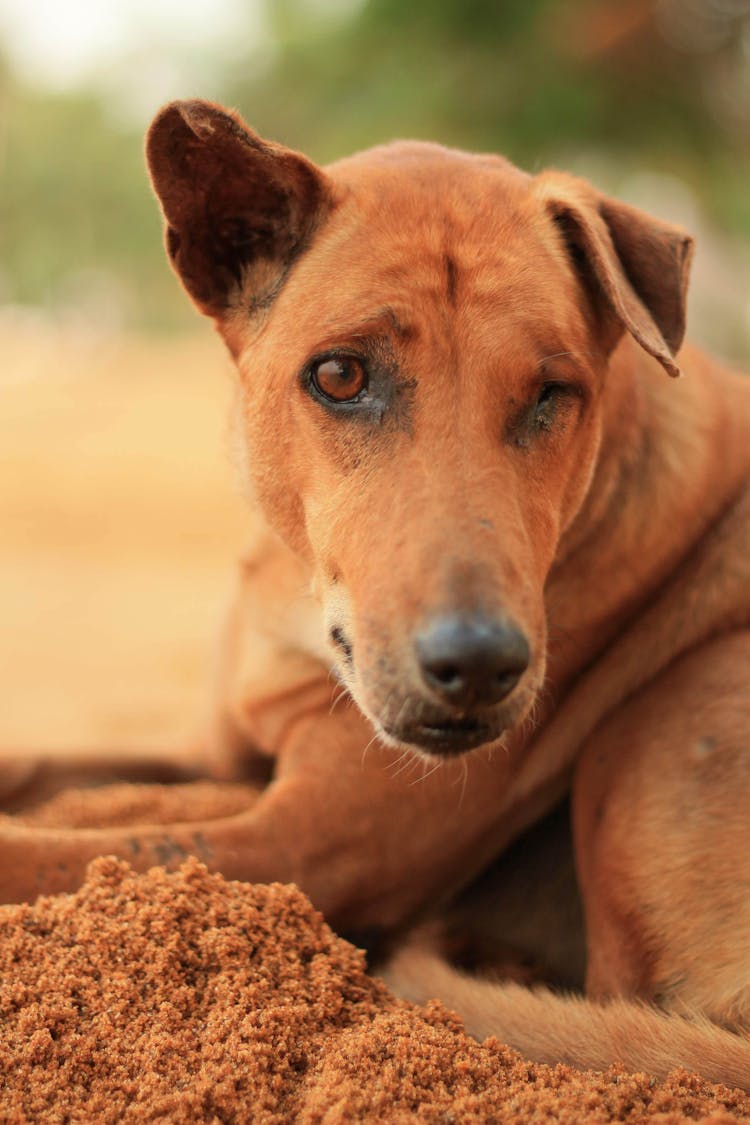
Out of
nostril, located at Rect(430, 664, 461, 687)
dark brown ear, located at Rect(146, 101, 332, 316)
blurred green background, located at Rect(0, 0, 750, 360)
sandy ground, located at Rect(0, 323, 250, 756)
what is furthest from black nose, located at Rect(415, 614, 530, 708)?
blurred green background, located at Rect(0, 0, 750, 360)

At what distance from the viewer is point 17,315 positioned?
23.2 metres

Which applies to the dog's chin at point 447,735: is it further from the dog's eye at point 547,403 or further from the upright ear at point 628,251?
the upright ear at point 628,251

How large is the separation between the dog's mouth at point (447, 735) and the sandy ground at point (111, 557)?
1.09m

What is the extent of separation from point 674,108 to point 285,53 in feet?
17.0

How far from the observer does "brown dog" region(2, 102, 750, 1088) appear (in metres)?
2.18

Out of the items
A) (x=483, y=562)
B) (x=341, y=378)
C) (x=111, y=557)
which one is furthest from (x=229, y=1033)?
(x=111, y=557)

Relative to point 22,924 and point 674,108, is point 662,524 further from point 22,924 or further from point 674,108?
point 674,108

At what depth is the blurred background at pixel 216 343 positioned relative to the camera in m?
5.98

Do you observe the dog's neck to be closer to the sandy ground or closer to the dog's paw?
the dog's paw

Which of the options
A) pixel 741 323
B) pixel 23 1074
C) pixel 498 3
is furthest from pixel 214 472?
pixel 23 1074

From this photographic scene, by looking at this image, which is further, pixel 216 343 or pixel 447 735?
pixel 216 343

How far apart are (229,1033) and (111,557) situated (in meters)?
6.77

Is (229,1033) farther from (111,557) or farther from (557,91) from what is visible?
(557,91)

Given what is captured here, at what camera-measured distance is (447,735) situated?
2150 millimetres
